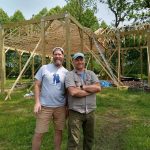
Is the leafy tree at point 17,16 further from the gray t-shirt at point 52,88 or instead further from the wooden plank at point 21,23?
the gray t-shirt at point 52,88

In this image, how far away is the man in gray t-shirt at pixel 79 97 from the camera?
4.96m

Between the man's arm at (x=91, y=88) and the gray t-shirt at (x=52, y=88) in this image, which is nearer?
the man's arm at (x=91, y=88)

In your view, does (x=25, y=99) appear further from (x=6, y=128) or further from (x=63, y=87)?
(x=63, y=87)

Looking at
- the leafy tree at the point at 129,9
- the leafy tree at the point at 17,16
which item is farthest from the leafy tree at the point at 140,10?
the leafy tree at the point at 17,16

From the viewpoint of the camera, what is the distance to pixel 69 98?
5.09 metres

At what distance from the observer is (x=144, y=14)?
33594 millimetres

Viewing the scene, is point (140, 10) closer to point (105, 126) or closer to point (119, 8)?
point (119, 8)

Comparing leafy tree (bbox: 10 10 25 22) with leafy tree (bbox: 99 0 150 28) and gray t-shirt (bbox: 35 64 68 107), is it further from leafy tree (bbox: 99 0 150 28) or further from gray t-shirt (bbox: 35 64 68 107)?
gray t-shirt (bbox: 35 64 68 107)

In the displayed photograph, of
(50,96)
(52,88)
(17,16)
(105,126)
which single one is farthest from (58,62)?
A: (17,16)

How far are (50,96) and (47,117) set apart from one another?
1.11ft

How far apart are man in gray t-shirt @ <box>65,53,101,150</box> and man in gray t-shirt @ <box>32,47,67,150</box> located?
19cm

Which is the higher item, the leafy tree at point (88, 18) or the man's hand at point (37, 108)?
the leafy tree at point (88, 18)

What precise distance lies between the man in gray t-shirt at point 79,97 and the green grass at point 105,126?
1.07m

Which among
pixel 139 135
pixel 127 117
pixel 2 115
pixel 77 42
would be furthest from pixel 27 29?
pixel 139 135
